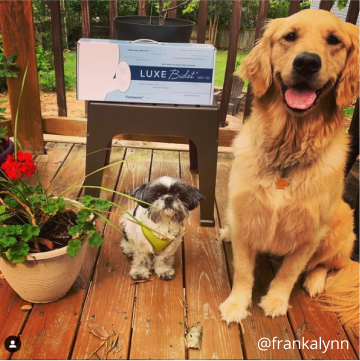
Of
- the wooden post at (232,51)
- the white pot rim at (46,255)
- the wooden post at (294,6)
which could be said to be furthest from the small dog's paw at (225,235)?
the wooden post at (294,6)

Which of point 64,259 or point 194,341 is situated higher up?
point 64,259

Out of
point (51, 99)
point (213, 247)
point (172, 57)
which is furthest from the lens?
point (51, 99)

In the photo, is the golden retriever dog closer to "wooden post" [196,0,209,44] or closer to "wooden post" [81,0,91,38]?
Result: "wooden post" [196,0,209,44]

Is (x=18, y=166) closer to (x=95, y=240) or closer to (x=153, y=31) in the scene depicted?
(x=95, y=240)

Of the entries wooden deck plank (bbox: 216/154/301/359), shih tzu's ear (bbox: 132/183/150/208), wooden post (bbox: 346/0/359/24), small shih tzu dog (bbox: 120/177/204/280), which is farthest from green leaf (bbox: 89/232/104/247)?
wooden post (bbox: 346/0/359/24)

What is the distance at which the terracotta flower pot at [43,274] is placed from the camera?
5.01ft

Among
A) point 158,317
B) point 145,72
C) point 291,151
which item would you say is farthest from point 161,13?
point 158,317

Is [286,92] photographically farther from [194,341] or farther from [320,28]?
[194,341]

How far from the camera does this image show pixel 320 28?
1398 mm

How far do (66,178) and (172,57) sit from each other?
51.9 inches

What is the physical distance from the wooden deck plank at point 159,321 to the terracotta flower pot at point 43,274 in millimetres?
370

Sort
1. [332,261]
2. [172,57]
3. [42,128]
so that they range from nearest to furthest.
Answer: [332,261]
[172,57]
[42,128]

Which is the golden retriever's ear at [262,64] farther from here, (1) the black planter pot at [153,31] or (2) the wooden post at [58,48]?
(2) the wooden post at [58,48]

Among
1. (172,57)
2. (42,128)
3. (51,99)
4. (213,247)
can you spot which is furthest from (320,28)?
(51,99)
